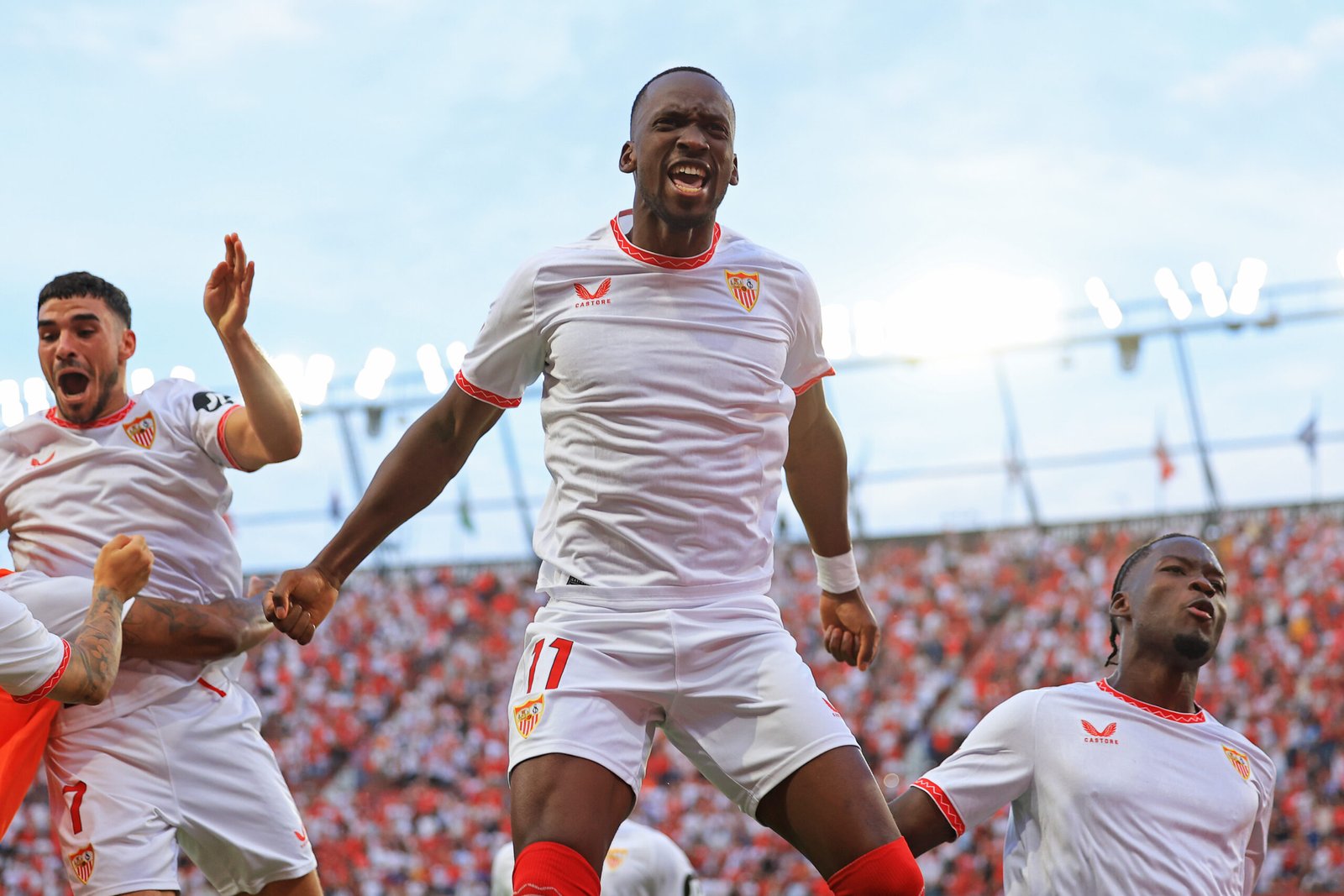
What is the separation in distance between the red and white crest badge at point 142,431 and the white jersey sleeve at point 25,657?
2.66ft

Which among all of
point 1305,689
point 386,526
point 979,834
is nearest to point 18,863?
point 979,834

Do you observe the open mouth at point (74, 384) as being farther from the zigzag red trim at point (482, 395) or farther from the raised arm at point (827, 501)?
the raised arm at point (827, 501)

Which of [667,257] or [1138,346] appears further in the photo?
[1138,346]

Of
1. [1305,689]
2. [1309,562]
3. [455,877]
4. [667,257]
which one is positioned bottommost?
[455,877]

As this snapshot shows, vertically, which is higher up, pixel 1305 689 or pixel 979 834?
pixel 1305 689

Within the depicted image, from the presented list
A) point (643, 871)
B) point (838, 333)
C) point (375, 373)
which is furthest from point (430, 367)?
point (643, 871)

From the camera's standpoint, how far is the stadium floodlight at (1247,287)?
23.3 metres

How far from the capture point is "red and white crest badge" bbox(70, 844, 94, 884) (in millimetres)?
4148

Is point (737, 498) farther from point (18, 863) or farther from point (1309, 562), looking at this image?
point (18, 863)

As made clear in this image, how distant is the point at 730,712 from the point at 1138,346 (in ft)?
72.2

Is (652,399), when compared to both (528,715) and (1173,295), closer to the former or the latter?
(528,715)

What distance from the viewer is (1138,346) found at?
23.8 m

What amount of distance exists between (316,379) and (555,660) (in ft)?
81.8

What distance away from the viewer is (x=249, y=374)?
4.25m
